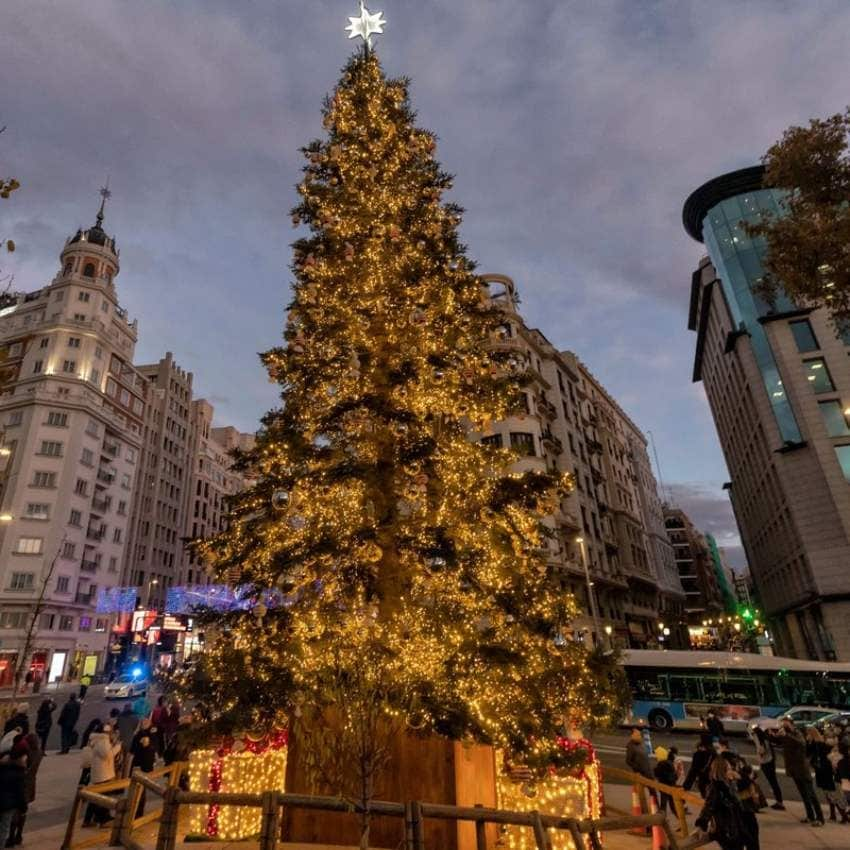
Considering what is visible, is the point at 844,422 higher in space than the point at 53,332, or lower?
lower

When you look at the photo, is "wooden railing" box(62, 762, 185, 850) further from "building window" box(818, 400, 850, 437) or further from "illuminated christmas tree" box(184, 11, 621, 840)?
"building window" box(818, 400, 850, 437)

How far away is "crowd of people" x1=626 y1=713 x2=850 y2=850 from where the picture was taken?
8.53m

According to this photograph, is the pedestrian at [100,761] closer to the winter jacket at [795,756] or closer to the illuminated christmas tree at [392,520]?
the illuminated christmas tree at [392,520]

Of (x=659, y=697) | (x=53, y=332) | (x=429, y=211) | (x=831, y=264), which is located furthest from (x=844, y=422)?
(x=53, y=332)

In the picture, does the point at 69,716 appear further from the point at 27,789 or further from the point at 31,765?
the point at 27,789

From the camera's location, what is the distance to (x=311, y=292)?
12.2 meters

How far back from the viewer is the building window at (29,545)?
178 feet

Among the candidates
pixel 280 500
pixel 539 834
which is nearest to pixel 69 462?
pixel 280 500

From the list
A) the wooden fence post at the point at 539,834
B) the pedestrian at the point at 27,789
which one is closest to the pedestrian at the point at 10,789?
the pedestrian at the point at 27,789

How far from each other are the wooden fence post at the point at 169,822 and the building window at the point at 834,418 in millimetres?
51896

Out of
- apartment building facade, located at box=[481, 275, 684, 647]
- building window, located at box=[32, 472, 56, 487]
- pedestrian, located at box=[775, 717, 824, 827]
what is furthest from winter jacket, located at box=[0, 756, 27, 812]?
building window, located at box=[32, 472, 56, 487]

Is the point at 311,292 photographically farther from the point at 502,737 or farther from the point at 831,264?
the point at 831,264

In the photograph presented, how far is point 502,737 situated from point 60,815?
1083cm

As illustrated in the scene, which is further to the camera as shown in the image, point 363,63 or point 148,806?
point 363,63
